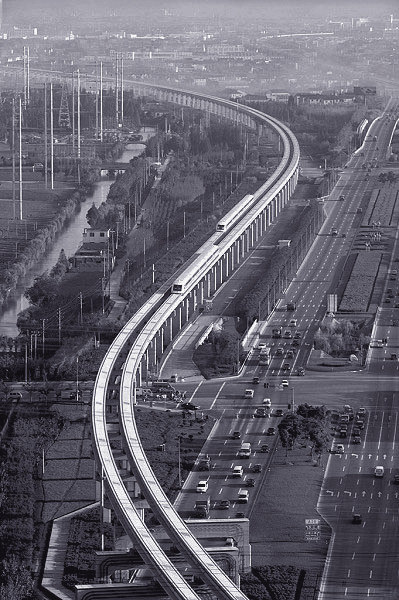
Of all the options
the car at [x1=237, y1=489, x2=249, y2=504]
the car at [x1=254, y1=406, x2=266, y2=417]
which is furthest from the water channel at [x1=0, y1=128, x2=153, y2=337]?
the car at [x1=237, y1=489, x2=249, y2=504]

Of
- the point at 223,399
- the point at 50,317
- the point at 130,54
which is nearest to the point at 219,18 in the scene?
the point at 130,54

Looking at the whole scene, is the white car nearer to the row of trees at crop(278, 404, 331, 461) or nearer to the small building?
the row of trees at crop(278, 404, 331, 461)

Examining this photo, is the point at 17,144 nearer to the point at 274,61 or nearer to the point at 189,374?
the point at 274,61

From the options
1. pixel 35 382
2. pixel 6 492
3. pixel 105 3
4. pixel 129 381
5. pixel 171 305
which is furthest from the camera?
pixel 105 3

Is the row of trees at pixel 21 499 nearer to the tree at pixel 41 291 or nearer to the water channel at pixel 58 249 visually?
the water channel at pixel 58 249

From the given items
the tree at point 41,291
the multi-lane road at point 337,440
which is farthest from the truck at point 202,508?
the tree at point 41,291
